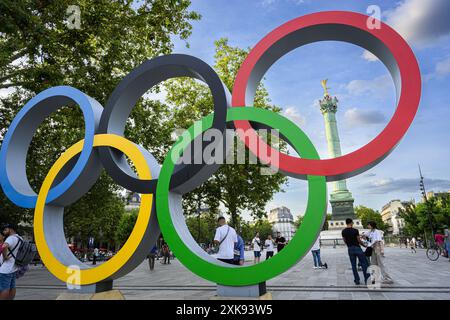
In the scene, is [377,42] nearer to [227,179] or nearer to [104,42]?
[104,42]

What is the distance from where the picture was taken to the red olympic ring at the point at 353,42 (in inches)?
203

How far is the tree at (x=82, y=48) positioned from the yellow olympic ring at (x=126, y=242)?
5.53 meters

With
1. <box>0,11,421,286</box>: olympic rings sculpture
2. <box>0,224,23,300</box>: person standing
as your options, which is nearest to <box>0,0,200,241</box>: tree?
<box>0,11,421,286</box>: olympic rings sculpture

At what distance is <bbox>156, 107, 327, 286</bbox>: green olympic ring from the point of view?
5.12 metres

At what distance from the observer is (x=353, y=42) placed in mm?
6230

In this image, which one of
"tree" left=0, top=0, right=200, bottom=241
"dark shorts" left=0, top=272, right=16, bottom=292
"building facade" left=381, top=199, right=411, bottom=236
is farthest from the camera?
"building facade" left=381, top=199, right=411, bottom=236

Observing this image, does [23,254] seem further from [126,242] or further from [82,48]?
[82,48]

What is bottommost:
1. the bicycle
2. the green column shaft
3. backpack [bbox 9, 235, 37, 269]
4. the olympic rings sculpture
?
the bicycle

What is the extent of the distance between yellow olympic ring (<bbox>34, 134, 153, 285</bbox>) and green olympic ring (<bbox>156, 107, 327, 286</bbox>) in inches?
19.0

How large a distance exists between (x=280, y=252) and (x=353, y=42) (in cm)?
435

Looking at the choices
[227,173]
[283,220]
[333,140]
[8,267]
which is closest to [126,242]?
[8,267]

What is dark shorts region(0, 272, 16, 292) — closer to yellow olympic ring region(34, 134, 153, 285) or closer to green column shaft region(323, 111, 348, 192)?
yellow olympic ring region(34, 134, 153, 285)

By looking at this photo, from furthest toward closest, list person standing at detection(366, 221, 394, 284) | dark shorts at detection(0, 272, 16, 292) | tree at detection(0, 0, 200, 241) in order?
1. tree at detection(0, 0, 200, 241)
2. person standing at detection(366, 221, 394, 284)
3. dark shorts at detection(0, 272, 16, 292)
